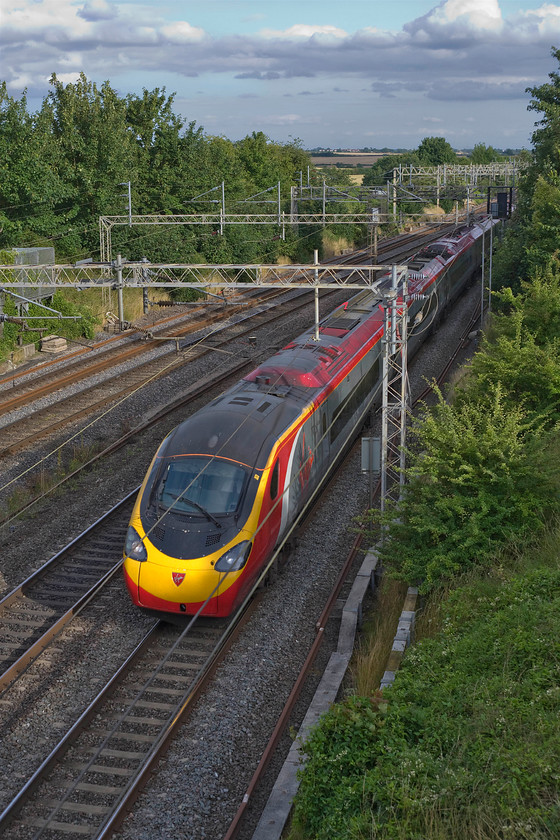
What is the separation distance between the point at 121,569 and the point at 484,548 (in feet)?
19.6

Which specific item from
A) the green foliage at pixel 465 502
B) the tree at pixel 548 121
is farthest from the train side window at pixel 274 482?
the tree at pixel 548 121

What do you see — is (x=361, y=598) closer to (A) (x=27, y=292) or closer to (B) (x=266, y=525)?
(B) (x=266, y=525)

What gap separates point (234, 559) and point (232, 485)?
48.6 inches

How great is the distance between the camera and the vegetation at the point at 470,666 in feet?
22.5

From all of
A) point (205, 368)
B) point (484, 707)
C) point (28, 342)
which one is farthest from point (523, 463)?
point (28, 342)

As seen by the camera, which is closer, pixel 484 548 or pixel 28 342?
pixel 484 548

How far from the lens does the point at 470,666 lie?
8.98 metres

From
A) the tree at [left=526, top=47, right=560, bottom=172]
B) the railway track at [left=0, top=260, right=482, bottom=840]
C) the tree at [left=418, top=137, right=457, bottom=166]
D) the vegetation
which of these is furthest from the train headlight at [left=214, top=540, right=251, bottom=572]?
the tree at [left=418, top=137, right=457, bottom=166]

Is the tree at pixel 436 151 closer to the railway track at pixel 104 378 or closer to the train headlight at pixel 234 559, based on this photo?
the railway track at pixel 104 378

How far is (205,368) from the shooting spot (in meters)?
27.7

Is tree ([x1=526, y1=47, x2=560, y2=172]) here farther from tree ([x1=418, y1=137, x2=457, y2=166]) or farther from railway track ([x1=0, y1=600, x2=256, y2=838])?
tree ([x1=418, y1=137, x2=457, y2=166])

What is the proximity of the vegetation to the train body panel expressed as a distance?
78.7 inches

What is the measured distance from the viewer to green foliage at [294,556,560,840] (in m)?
6.71

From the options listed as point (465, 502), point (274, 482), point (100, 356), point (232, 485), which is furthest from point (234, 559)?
point (100, 356)
